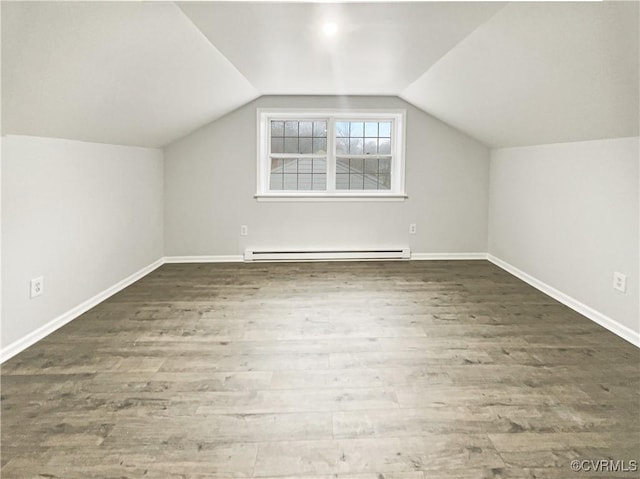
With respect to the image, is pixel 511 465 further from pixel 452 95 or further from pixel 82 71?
pixel 452 95

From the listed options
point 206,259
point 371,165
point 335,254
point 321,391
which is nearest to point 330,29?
point 321,391

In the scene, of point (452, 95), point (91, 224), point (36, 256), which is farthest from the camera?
point (452, 95)

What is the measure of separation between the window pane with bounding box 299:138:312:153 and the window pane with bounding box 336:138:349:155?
0.34 metres

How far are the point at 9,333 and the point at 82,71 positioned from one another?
1524 mm

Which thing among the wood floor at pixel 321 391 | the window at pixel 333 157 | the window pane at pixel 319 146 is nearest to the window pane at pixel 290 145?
the window at pixel 333 157

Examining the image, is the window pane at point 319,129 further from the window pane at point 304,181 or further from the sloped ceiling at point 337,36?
the sloped ceiling at point 337,36

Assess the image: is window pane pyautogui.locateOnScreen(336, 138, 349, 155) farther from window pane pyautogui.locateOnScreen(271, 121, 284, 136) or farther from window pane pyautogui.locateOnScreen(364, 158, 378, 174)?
window pane pyautogui.locateOnScreen(271, 121, 284, 136)

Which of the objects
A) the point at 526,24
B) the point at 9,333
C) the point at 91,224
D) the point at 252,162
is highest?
the point at 526,24

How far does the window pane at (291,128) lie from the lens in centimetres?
555

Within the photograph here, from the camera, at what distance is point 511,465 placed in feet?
5.65

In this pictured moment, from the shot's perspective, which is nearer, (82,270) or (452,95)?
(82,270)

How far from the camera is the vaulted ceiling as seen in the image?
2.09 meters

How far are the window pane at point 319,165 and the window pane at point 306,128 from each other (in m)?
0.32

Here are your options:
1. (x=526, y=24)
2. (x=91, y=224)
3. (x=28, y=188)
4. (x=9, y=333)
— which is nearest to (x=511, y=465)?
(x=526, y=24)
